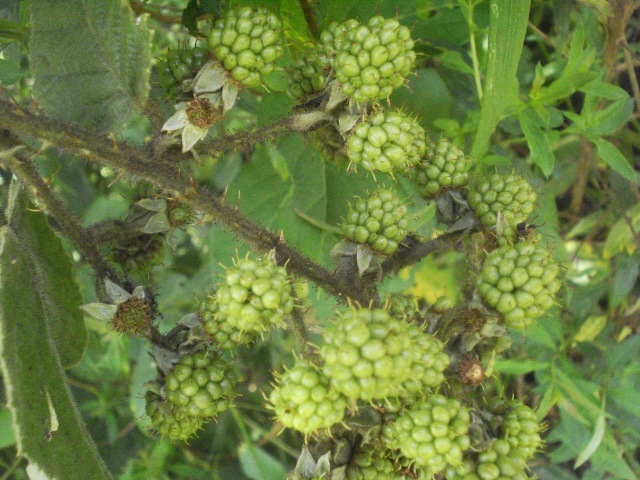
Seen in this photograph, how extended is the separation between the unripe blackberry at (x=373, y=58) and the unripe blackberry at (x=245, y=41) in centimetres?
23

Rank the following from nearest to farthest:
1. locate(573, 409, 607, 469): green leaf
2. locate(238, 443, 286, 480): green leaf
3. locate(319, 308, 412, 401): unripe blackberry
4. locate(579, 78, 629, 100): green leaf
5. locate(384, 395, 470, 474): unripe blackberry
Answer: locate(319, 308, 412, 401): unripe blackberry < locate(384, 395, 470, 474): unripe blackberry < locate(579, 78, 629, 100): green leaf < locate(573, 409, 607, 469): green leaf < locate(238, 443, 286, 480): green leaf

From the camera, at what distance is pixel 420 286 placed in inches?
153

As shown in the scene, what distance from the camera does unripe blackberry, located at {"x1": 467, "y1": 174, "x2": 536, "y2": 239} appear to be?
2.17 metres

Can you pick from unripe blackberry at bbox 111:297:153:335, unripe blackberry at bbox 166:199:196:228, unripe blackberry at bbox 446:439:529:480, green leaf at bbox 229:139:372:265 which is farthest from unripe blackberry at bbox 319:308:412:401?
green leaf at bbox 229:139:372:265

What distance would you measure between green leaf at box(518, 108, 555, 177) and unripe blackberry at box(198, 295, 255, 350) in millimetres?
1372

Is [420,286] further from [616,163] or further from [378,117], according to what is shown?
[378,117]

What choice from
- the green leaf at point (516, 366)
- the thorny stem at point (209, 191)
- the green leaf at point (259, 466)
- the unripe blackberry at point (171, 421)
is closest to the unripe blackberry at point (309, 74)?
the thorny stem at point (209, 191)

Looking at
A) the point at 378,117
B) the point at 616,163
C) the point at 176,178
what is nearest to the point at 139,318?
the point at 176,178

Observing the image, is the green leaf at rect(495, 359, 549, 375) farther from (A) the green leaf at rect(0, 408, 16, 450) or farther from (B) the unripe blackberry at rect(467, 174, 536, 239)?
(A) the green leaf at rect(0, 408, 16, 450)

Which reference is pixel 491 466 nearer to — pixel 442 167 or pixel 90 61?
pixel 442 167

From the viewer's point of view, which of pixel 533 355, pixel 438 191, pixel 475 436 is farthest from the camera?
pixel 533 355

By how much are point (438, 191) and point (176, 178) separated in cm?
97

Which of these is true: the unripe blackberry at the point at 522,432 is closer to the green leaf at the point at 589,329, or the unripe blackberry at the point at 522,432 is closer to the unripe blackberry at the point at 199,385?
the unripe blackberry at the point at 199,385

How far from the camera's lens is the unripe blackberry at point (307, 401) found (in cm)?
159
